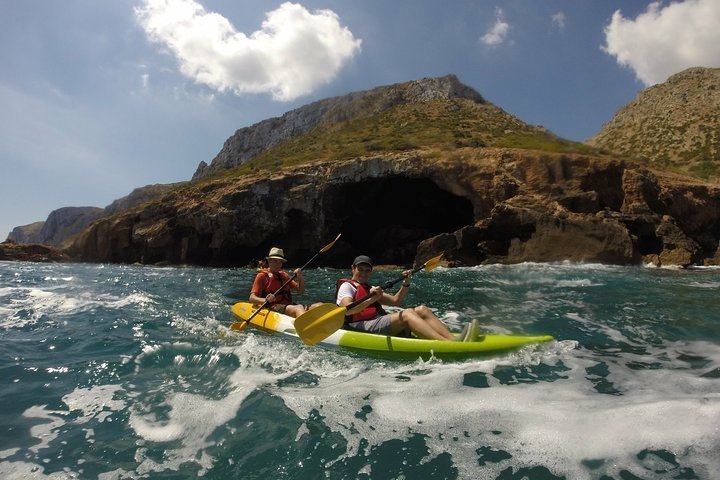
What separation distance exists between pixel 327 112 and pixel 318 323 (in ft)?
189

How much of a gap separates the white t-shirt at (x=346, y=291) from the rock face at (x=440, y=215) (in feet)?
54.4

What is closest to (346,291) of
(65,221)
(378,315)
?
(378,315)

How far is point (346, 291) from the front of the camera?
6711 mm

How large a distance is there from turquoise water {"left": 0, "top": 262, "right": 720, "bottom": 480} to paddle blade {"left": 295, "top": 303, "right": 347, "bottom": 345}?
0.28m

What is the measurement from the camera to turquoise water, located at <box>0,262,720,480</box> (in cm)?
302

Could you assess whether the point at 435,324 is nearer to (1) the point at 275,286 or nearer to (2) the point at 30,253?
(1) the point at 275,286

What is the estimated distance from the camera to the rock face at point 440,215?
21641 mm

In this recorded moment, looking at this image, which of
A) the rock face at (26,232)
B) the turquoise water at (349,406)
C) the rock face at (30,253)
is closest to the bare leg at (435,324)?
the turquoise water at (349,406)

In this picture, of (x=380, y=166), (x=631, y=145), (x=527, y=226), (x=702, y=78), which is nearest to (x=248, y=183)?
(x=380, y=166)

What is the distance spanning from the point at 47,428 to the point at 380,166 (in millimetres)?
27088

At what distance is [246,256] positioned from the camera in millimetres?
36969

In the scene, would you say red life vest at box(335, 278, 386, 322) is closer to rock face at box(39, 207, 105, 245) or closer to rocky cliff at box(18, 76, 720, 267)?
rocky cliff at box(18, 76, 720, 267)

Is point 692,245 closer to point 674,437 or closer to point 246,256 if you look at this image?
point 674,437

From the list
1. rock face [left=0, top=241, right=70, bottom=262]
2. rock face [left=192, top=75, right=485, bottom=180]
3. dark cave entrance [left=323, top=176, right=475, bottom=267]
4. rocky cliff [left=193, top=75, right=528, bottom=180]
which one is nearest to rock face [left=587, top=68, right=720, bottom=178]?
rocky cliff [left=193, top=75, right=528, bottom=180]
